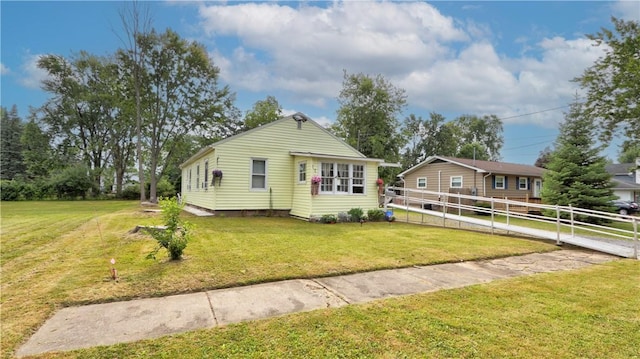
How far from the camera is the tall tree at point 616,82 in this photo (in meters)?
15.4

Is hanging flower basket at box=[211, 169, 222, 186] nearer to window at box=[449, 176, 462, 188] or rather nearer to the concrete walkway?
the concrete walkway

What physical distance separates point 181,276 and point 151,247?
7.70 ft

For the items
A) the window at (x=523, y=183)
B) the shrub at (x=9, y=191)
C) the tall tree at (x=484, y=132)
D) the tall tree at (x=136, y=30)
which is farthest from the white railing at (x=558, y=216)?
the tall tree at (x=484, y=132)

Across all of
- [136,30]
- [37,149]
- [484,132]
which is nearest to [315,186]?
[136,30]

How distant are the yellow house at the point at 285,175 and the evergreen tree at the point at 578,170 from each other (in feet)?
35.8

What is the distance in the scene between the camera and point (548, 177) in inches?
689

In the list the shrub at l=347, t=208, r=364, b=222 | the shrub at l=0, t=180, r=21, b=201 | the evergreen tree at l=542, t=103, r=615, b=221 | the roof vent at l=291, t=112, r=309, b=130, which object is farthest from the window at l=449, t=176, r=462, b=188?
the shrub at l=0, t=180, r=21, b=201

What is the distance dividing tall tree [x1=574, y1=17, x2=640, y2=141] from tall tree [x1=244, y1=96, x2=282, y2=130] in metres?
28.1

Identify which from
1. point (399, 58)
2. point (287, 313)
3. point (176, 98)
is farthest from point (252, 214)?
point (176, 98)

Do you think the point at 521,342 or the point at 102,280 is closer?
the point at 521,342

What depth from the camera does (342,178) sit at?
41.3ft

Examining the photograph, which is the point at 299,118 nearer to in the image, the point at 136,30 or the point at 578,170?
the point at 136,30

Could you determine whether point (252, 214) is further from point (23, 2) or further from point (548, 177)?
point (548, 177)

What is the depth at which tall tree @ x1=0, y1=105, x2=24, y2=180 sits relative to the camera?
38.2 meters
